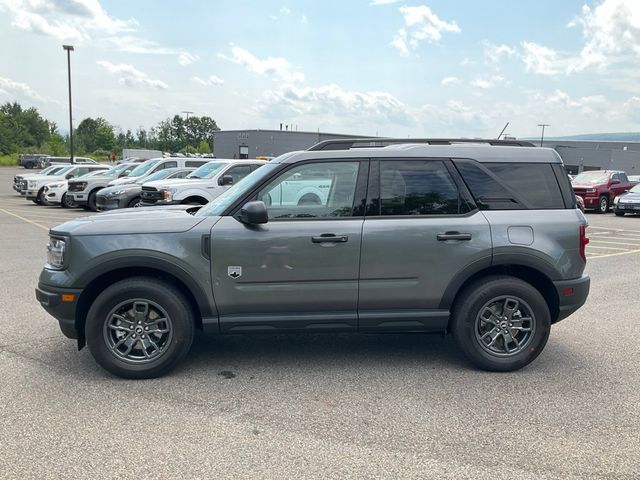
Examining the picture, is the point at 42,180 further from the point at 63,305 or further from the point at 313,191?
the point at 313,191

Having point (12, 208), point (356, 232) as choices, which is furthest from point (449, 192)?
point (12, 208)

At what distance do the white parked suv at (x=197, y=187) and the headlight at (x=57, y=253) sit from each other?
26.6ft

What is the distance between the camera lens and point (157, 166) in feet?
61.6

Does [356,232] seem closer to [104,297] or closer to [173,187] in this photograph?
[104,297]

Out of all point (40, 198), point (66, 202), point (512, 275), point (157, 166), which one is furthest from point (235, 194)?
point (40, 198)

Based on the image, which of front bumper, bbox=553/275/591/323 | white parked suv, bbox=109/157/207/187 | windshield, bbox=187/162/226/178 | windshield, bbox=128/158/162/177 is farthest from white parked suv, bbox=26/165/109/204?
front bumper, bbox=553/275/591/323

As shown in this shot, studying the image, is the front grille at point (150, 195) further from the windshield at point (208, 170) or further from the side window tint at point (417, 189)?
the side window tint at point (417, 189)

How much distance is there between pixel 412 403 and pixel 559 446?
1.01 meters

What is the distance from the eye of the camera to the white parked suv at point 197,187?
1290 cm

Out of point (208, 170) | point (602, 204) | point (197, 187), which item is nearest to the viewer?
point (197, 187)

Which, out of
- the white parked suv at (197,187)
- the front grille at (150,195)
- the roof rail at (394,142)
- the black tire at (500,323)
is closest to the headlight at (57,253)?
the roof rail at (394,142)

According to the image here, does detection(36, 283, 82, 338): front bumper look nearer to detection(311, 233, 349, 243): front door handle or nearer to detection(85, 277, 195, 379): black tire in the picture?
detection(85, 277, 195, 379): black tire

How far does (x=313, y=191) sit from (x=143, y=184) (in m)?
10.1

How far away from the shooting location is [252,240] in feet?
14.3
